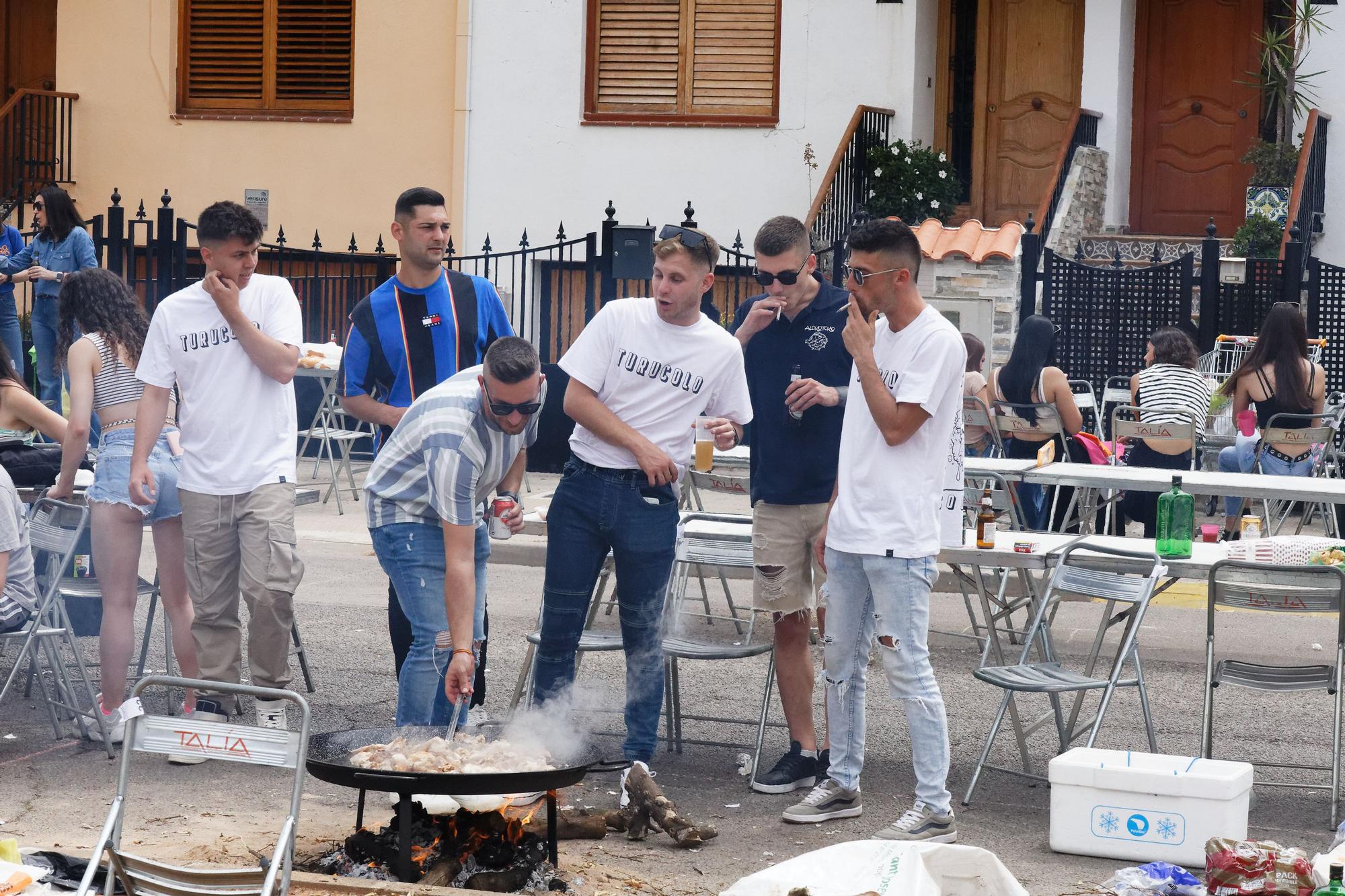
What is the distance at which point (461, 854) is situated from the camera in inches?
198

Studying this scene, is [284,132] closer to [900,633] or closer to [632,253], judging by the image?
[632,253]

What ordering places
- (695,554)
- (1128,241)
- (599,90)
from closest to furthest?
(695,554)
(1128,241)
(599,90)

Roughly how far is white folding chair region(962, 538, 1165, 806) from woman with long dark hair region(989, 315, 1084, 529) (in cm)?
406

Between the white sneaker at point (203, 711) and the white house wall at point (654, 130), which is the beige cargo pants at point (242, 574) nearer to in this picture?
the white sneaker at point (203, 711)

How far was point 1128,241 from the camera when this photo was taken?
16.9 metres

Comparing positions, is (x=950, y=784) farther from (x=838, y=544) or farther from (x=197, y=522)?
(x=197, y=522)

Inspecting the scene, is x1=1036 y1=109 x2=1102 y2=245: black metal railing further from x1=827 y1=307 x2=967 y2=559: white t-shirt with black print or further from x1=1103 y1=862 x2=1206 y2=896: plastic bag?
x1=1103 y1=862 x2=1206 y2=896: plastic bag

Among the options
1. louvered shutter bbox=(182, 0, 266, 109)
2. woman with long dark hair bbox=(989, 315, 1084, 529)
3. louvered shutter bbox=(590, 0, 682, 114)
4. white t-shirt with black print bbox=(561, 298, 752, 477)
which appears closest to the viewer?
white t-shirt with black print bbox=(561, 298, 752, 477)

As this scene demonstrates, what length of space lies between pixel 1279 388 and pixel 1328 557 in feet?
16.9

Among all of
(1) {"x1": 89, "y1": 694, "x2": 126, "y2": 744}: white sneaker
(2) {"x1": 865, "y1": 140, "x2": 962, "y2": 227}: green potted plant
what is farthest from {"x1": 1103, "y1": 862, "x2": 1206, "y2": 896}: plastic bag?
(2) {"x1": 865, "y1": 140, "x2": 962, "y2": 227}: green potted plant

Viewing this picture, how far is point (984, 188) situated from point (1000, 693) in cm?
1171

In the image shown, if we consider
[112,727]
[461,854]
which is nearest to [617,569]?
[461,854]

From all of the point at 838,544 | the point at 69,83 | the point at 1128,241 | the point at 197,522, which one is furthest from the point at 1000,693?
the point at 69,83

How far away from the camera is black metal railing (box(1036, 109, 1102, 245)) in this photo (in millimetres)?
16219
